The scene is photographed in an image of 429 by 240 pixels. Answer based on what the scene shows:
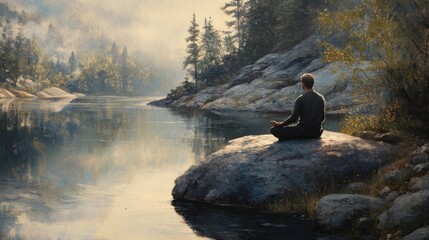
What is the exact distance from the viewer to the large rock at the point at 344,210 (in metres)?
10.7

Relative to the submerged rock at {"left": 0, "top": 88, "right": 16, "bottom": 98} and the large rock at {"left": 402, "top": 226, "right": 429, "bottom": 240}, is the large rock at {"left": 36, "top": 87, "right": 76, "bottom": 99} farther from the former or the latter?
the large rock at {"left": 402, "top": 226, "right": 429, "bottom": 240}

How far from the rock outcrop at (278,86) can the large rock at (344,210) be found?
41.7 m

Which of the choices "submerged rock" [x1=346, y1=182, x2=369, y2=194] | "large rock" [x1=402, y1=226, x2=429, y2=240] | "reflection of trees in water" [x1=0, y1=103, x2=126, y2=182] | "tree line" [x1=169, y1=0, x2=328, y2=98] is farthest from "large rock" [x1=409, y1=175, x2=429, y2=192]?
"tree line" [x1=169, y1=0, x2=328, y2=98]

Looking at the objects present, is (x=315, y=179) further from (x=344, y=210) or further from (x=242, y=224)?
(x=242, y=224)

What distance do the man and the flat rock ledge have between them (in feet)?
0.86

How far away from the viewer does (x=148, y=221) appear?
11.7 meters

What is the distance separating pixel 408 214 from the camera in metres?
9.87

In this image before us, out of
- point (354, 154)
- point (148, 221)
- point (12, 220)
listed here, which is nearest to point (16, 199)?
point (12, 220)

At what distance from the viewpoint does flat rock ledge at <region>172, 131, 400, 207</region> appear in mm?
13273

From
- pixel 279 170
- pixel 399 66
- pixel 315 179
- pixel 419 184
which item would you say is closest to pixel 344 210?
pixel 419 184

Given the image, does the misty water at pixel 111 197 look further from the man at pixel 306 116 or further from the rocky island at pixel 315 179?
the man at pixel 306 116

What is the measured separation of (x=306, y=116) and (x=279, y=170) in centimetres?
204

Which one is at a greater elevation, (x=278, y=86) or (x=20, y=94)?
(x=20, y=94)

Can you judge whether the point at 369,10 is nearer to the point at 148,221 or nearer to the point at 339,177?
the point at 339,177
